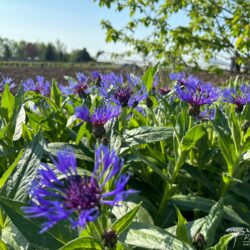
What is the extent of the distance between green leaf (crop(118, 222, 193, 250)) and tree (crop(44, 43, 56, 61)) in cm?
7453

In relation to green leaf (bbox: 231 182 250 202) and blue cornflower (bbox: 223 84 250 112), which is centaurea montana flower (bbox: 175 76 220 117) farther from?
green leaf (bbox: 231 182 250 202)

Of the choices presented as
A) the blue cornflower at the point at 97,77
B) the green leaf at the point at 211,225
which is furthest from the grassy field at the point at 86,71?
the green leaf at the point at 211,225

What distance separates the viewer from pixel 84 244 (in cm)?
99

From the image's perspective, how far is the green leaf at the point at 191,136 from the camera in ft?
5.04

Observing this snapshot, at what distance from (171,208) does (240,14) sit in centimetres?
494

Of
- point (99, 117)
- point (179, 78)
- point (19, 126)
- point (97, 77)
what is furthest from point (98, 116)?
point (179, 78)

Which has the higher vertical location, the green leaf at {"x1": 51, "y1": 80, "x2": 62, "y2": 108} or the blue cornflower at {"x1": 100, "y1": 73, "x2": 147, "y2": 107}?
the blue cornflower at {"x1": 100, "y1": 73, "x2": 147, "y2": 107}

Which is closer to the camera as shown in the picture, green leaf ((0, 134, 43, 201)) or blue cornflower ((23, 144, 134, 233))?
blue cornflower ((23, 144, 134, 233))

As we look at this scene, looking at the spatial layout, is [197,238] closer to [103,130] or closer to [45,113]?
[103,130]

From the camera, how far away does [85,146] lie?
1788 mm

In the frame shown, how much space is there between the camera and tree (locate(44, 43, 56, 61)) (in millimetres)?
74500

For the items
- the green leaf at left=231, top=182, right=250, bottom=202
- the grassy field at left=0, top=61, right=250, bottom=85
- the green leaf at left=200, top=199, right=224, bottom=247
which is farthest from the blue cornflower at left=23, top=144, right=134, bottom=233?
the grassy field at left=0, top=61, right=250, bottom=85

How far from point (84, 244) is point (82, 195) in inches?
7.0

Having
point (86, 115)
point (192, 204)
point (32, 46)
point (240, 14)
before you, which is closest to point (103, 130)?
point (86, 115)
